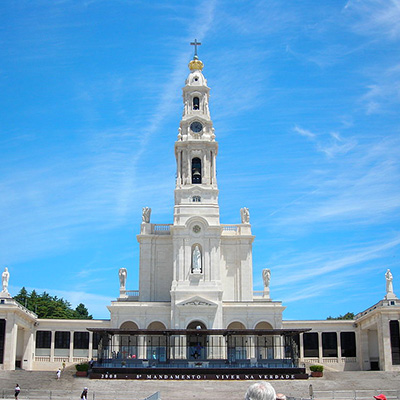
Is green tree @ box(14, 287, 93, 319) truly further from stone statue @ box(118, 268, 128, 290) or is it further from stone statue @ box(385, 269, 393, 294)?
stone statue @ box(385, 269, 393, 294)

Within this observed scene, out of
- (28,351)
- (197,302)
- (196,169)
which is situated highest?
(196,169)

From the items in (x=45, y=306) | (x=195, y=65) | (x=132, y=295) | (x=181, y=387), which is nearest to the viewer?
(x=181, y=387)

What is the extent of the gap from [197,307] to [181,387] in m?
19.4

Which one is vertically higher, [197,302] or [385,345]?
[197,302]

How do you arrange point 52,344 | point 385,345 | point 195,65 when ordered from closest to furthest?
point 385,345, point 52,344, point 195,65

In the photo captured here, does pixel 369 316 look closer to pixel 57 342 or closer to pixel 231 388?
pixel 231 388

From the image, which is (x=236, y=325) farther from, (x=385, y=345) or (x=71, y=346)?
(x=71, y=346)

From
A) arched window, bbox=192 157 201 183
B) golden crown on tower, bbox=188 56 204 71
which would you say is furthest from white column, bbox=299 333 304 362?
golden crown on tower, bbox=188 56 204 71

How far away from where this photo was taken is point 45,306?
3883 inches

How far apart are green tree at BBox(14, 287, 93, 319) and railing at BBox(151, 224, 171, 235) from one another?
2854 cm

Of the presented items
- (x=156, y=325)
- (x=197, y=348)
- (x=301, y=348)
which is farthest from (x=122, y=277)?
(x=301, y=348)

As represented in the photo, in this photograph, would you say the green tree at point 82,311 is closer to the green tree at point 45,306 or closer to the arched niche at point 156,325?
the green tree at point 45,306

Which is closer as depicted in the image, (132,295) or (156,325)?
(156,325)

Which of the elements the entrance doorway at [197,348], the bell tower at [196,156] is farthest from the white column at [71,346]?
the bell tower at [196,156]
